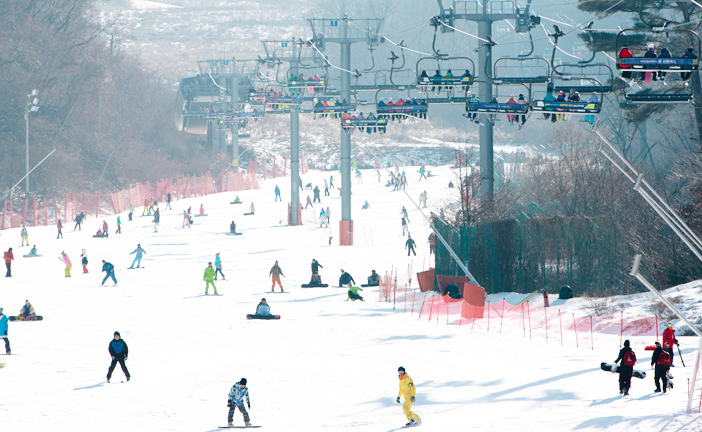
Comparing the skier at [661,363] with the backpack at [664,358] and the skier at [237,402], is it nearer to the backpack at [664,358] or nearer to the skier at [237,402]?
the backpack at [664,358]

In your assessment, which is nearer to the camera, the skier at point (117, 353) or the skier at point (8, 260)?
the skier at point (117, 353)

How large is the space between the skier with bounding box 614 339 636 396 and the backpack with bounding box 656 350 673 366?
0.40 metres

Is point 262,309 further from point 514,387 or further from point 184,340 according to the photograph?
point 514,387

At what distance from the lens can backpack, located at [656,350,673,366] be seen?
14.1 m

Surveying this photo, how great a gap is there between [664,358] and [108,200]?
63.2 meters

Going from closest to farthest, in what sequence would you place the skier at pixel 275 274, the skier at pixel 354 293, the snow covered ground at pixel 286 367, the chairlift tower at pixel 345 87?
the snow covered ground at pixel 286 367 → the skier at pixel 354 293 → the skier at pixel 275 274 → the chairlift tower at pixel 345 87

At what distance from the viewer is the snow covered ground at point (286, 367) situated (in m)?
14.2

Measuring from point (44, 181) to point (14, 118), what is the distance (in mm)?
7234

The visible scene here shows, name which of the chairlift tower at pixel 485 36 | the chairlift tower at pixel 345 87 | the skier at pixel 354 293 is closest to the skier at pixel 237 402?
the skier at pixel 354 293

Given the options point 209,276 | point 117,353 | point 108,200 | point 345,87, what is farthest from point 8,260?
point 108,200

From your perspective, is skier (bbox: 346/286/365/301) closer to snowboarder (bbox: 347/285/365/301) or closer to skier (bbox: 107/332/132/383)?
snowboarder (bbox: 347/285/365/301)

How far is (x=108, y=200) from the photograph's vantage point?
7206 centimetres

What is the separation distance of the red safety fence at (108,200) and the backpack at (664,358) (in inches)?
1911

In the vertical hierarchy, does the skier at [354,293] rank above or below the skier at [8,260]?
below
